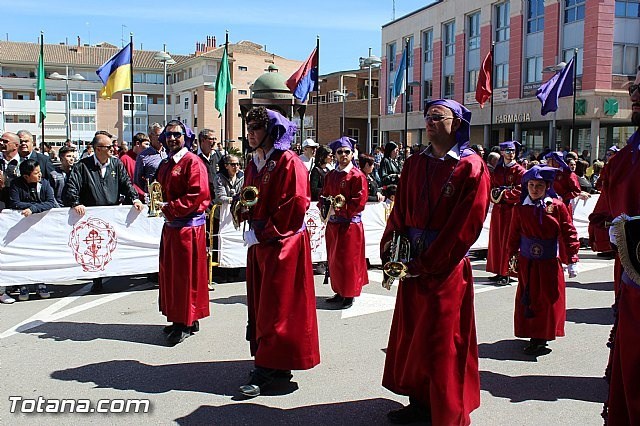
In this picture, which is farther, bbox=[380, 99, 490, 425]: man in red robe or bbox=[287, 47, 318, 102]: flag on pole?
bbox=[287, 47, 318, 102]: flag on pole

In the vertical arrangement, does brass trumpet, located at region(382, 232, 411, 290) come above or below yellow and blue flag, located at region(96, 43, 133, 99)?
below

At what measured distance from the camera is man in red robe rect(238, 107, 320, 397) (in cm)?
497

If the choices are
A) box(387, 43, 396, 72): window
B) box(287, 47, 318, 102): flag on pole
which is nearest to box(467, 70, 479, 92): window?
box(387, 43, 396, 72): window

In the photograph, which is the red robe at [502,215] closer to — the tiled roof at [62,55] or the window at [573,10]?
the window at [573,10]

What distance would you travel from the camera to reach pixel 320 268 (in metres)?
10.5

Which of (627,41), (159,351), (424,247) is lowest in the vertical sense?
(159,351)

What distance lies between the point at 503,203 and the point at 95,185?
19.2ft

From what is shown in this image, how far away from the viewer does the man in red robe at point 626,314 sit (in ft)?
10.1

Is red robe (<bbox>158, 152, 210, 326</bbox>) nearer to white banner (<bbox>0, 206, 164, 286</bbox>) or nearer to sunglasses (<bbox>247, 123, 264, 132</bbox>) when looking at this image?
sunglasses (<bbox>247, 123, 264, 132</bbox>)

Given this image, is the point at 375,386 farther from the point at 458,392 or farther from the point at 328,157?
the point at 328,157

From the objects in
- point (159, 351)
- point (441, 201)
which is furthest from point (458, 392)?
point (159, 351)

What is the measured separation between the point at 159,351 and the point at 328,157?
487 cm

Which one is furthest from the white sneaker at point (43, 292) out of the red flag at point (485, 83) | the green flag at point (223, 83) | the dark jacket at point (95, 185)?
the red flag at point (485, 83)

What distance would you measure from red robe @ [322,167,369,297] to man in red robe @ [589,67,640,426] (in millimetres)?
4473
